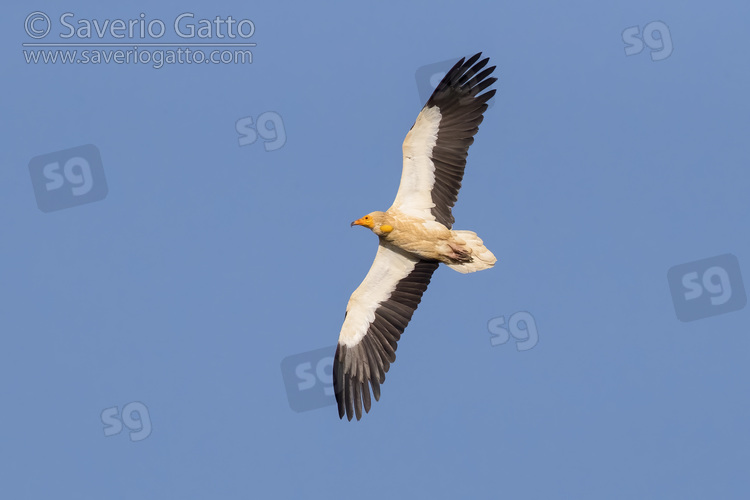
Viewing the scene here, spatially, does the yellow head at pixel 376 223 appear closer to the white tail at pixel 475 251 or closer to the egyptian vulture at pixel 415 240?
the egyptian vulture at pixel 415 240

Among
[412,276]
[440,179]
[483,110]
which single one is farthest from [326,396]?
[483,110]

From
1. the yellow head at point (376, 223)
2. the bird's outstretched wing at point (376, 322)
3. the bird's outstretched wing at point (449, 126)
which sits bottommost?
the bird's outstretched wing at point (376, 322)

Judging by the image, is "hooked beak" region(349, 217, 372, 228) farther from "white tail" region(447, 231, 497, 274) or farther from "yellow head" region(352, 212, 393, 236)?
"white tail" region(447, 231, 497, 274)

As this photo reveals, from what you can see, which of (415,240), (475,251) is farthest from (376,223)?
(475,251)

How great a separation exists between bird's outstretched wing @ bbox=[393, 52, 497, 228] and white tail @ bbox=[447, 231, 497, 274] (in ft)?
2.48

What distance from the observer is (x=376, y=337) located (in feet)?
57.3

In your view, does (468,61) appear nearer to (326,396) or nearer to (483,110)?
(483,110)

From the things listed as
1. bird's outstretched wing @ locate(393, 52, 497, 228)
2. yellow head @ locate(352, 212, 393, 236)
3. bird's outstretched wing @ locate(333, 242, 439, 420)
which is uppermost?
bird's outstretched wing @ locate(393, 52, 497, 228)

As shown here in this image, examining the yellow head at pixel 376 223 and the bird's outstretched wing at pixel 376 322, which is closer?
the yellow head at pixel 376 223

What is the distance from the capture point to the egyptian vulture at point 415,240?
1681cm

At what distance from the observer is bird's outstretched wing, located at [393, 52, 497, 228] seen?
16.8 meters

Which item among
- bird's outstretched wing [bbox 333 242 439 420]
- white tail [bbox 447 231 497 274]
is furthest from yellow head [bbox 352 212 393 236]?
white tail [bbox 447 231 497 274]

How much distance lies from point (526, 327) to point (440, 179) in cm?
495

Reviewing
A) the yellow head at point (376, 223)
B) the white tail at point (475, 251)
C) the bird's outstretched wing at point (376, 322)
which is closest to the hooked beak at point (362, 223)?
the yellow head at point (376, 223)
